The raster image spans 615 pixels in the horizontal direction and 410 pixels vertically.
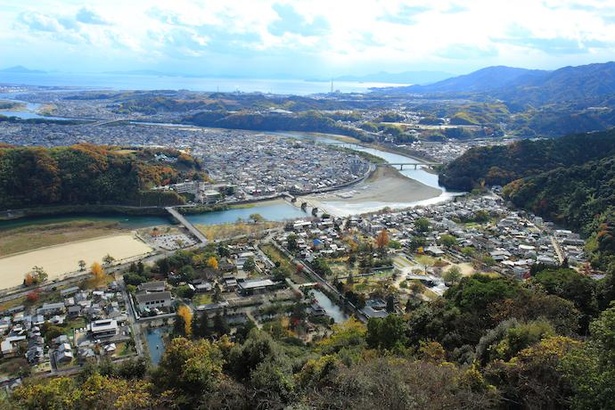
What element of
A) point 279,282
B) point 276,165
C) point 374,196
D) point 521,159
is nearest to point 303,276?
point 279,282

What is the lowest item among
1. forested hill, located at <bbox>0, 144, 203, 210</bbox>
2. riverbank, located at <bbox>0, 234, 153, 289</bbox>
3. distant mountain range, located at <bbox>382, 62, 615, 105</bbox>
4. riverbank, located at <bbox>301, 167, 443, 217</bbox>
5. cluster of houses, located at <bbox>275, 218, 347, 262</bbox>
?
riverbank, located at <bbox>301, 167, 443, 217</bbox>

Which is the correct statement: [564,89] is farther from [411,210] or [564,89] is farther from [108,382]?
[108,382]

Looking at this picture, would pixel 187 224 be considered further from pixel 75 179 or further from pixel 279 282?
pixel 279 282

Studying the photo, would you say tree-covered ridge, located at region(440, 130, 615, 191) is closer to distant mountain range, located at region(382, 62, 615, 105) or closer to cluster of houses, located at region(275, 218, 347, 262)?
cluster of houses, located at region(275, 218, 347, 262)

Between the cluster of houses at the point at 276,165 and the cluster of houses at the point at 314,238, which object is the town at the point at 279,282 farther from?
the cluster of houses at the point at 276,165

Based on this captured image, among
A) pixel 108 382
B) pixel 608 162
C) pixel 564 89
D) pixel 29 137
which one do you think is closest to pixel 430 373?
pixel 108 382

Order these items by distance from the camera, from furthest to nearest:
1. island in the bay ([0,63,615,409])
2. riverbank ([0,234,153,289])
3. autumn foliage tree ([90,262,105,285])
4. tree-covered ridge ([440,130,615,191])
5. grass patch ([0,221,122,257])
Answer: tree-covered ridge ([440,130,615,191])
grass patch ([0,221,122,257])
riverbank ([0,234,153,289])
autumn foliage tree ([90,262,105,285])
island in the bay ([0,63,615,409])

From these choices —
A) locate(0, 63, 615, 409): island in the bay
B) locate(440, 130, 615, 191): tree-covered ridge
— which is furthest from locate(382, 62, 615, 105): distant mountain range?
locate(0, 63, 615, 409): island in the bay
